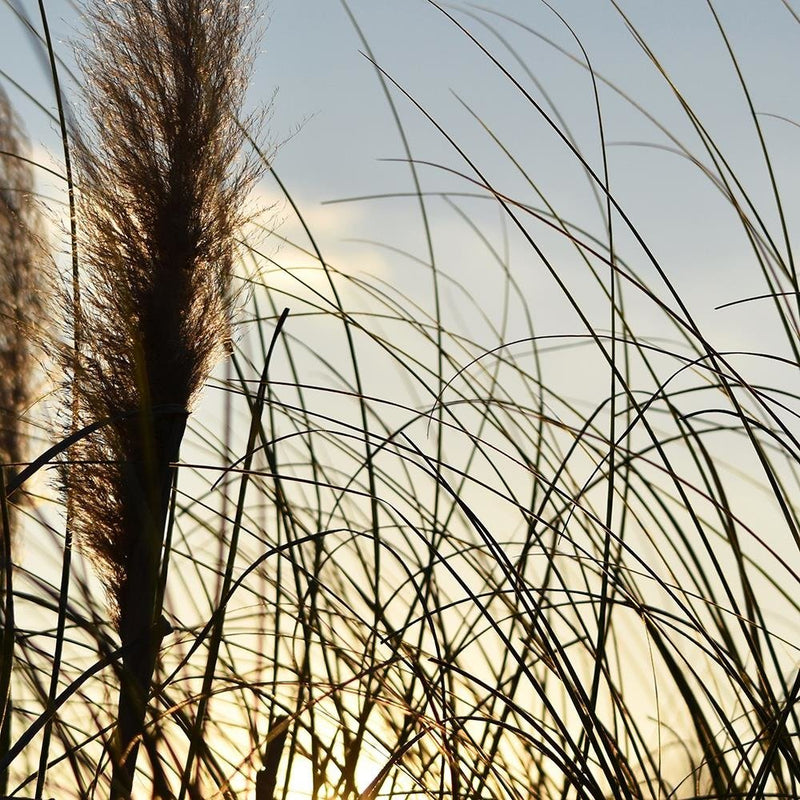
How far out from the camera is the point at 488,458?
76.2 inches

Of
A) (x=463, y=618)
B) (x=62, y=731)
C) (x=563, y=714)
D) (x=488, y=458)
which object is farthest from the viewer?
(x=563, y=714)

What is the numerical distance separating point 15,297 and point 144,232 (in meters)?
0.49

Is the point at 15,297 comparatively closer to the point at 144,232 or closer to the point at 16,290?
the point at 16,290

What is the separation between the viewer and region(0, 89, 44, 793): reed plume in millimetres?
1950

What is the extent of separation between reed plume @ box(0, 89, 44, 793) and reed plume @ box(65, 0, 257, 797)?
0.16m

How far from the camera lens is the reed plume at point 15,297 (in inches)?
76.8

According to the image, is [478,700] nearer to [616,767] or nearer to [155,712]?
[616,767]

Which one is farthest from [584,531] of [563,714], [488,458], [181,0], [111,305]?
[181,0]

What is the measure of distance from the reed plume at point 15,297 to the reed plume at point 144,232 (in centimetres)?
16

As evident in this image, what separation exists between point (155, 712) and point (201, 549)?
1.02 metres

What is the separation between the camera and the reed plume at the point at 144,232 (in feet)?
5.74

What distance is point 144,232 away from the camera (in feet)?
5.85

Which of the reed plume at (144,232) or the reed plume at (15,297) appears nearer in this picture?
the reed plume at (144,232)

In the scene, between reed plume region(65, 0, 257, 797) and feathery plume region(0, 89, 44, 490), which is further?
feathery plume region(0, 89, 44, 490)
